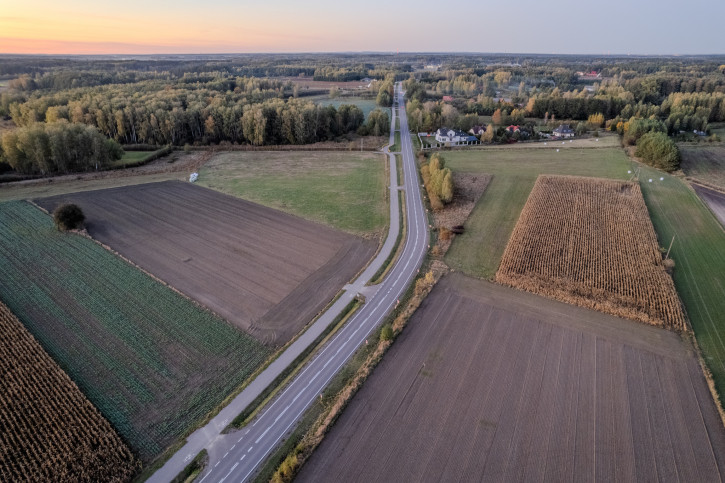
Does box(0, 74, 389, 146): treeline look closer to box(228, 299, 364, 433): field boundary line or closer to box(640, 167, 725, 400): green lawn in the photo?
box(640, 167, 725, 400): green lawn

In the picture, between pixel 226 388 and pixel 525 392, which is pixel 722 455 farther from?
pixel 226 388

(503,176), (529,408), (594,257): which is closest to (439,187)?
(503,176)

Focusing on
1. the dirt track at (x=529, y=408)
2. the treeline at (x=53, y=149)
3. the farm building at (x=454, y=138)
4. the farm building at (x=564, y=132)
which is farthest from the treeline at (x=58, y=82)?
the dirt track at (x=529, y=408)

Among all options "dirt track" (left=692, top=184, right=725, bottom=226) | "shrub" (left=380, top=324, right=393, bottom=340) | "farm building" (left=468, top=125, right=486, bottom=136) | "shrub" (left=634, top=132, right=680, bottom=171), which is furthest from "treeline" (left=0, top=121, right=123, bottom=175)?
"shrub" (left=634, top=132, right=680, bottom=171)

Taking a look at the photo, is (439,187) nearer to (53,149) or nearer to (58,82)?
(53,149)

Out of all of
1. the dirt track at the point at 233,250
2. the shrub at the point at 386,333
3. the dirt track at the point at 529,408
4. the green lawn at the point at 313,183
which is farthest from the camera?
the green lawn at the point at 313,183

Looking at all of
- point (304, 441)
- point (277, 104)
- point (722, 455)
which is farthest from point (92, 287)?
point (277, 104)

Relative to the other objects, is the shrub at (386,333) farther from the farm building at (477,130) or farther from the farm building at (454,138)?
the farm building at (477,130)
